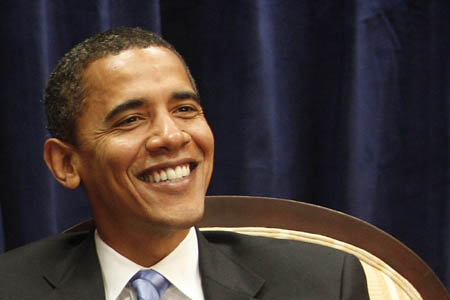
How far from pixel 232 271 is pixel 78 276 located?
31cm

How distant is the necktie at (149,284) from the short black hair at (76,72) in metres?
0.30

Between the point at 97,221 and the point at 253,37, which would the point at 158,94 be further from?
the point at 253,37

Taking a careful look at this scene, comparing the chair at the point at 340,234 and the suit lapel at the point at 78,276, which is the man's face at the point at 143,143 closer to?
the suit lapel at the point at 78,276

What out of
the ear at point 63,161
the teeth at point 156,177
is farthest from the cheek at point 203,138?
the ear at point 63,161

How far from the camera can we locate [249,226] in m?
1.52

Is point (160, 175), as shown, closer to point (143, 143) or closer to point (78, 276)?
point (143, 143)

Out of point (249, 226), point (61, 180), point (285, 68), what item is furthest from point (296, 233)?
point (285, 68)

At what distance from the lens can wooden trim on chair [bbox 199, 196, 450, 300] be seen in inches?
56.0

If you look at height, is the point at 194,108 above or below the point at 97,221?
above

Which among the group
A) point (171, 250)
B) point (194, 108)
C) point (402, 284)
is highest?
point (194, 108)

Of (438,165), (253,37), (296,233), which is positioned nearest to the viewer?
(296,233)

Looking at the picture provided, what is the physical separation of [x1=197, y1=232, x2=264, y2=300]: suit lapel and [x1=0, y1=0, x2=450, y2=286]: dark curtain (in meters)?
0.66

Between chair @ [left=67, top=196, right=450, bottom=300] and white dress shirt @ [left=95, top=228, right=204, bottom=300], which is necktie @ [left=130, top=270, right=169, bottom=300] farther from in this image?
chair @ [left=67, top=196, right=450, bottom=300]

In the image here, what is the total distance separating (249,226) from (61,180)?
1.49ft
